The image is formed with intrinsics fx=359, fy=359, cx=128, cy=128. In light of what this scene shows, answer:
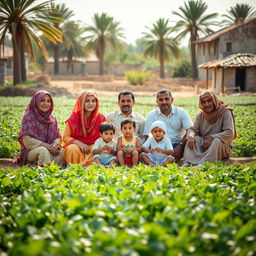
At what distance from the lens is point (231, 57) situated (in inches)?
976

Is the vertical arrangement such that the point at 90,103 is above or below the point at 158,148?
above

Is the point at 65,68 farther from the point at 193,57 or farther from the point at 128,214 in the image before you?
the point at 128,214

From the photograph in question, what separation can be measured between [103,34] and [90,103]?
1410 inches

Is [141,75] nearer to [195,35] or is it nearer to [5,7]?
[195,35]

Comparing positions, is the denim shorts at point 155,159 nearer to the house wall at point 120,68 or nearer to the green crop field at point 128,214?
the green crop field at point 128,214

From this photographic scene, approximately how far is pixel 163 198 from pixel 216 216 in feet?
1.80

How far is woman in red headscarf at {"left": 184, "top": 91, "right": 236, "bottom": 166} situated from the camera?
5703 millimetres

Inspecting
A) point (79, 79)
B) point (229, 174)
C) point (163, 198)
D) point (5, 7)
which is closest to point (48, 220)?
point (163, 198)

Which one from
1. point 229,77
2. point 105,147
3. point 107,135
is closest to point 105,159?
point 105,147

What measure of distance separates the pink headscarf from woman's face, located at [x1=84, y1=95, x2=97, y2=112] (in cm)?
63

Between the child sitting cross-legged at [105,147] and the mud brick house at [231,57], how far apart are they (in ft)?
62.4

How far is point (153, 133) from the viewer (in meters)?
5.57

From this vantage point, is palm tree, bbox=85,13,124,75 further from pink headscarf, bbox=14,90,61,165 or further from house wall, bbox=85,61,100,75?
pink headscarf, bbox=14,90,61,165

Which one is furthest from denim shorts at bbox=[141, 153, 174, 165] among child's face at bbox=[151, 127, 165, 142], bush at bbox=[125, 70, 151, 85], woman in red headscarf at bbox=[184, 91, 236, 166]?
bush at bbox=[125, 70, 151, 85]
